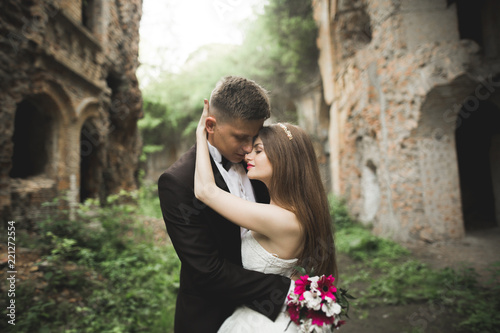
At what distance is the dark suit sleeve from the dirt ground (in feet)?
10.5

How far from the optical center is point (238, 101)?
205 centimetres

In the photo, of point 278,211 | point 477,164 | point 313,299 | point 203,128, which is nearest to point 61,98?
point 203,128

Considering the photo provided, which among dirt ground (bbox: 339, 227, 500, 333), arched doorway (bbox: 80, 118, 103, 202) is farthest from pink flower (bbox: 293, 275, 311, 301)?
arched doorway (bbox: 80, 118, 103, 202)

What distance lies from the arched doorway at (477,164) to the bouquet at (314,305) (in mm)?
9247

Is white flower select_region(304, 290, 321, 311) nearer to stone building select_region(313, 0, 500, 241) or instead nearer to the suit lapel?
the suit lapel

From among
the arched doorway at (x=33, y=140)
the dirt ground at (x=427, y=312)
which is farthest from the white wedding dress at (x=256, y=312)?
the arched doorway at (x=33, y=140)

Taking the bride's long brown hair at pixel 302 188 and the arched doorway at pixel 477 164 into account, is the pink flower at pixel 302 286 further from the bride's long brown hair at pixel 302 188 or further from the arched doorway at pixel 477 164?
the arched doorway at pixel 477 164

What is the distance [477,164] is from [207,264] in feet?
39.0

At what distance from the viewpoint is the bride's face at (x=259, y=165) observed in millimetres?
2016

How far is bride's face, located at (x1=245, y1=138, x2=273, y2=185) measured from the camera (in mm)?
2016

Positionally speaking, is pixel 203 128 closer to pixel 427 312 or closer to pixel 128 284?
pixel 128 284

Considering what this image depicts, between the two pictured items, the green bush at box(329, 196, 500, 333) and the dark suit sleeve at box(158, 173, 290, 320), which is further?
the green bush at box(329, 196, 500, 333)

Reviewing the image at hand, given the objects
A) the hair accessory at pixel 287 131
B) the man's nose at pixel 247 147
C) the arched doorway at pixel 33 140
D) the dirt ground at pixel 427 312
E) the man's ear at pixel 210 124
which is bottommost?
the dirt ground at pixel 427 312

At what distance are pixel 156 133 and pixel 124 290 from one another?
2099 cm
